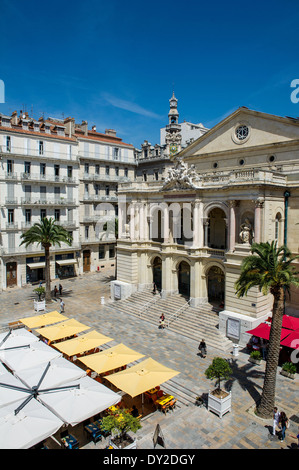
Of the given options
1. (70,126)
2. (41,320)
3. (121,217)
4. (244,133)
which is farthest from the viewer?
(70,126)

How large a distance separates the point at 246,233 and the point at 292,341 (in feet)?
29.0

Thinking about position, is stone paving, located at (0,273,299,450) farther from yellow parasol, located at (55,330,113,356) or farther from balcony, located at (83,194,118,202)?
balcony, located at (83,194,118,202)

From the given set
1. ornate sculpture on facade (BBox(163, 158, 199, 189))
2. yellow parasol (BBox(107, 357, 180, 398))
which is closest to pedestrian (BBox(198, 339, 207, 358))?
yellow parasol (BBox(107, 357, 180, 398))

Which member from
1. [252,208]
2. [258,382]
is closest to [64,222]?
[252,208]

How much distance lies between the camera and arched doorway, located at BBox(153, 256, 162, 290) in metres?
39.3

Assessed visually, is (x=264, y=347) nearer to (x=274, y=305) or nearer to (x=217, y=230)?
(x=274, y=305)

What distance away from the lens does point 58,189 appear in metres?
49.1

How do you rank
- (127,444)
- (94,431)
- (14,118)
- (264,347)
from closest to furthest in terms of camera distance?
(127,444) → (94,431) → (264,347) → (14,118)

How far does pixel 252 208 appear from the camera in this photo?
27.8 metres

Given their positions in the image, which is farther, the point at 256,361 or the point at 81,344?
the point at 256,361

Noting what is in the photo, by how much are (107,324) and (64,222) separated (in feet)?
71.8

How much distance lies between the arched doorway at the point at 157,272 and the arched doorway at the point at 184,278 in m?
2.88

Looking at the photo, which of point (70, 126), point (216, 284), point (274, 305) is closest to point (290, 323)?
point (274, 305)

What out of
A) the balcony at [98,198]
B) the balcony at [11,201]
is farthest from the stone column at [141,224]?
the balcony at [11,201]
